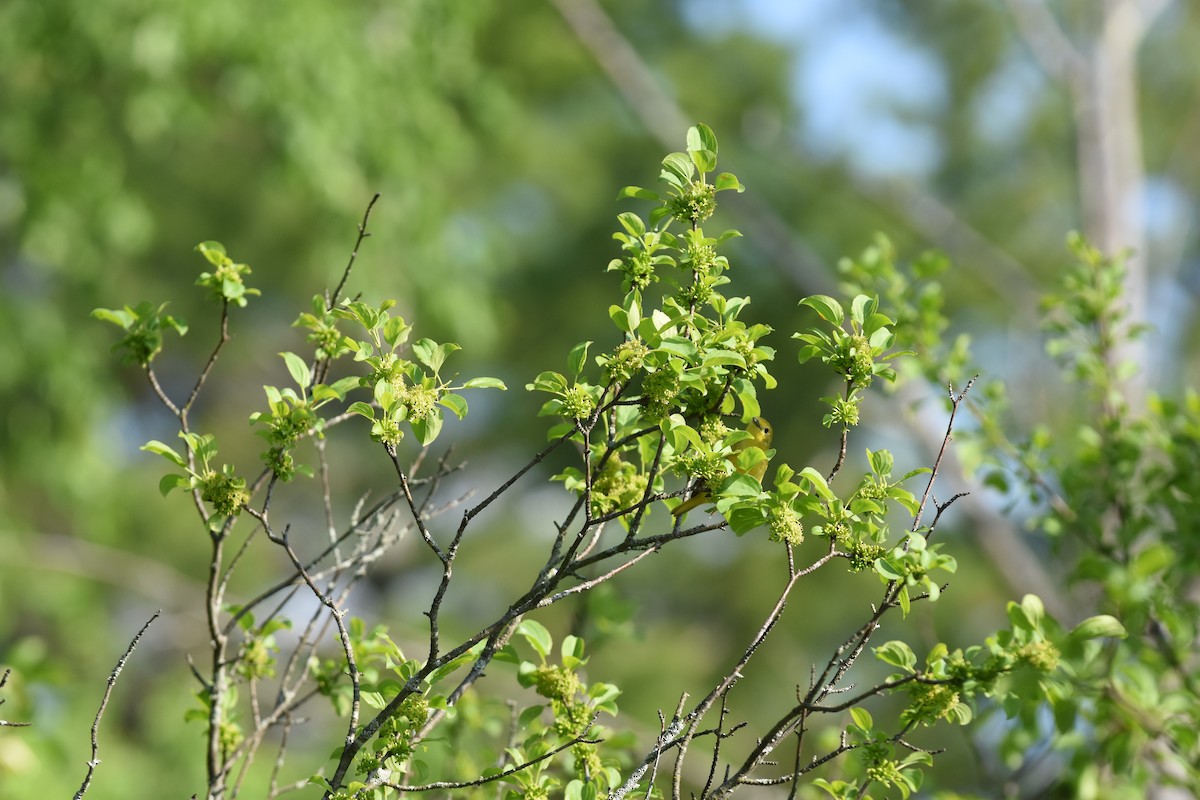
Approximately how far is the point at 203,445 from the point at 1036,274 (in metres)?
9.41

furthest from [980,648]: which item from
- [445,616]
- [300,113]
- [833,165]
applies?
[445,616]

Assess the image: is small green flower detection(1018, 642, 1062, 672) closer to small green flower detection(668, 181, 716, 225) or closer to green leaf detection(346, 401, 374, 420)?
small green flower detection(668, 181, 716, 225)

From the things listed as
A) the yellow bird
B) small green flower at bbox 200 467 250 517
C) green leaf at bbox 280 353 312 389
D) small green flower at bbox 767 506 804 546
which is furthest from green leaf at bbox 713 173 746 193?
small green flower at bbox 200 467 250 517

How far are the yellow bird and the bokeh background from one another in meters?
0.58

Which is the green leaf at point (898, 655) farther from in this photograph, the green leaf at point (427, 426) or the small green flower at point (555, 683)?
the green leaf at point (427, 426)

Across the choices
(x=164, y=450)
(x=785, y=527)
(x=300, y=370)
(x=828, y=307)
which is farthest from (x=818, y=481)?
(x=164, y=450)

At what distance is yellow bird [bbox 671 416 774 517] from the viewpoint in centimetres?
125

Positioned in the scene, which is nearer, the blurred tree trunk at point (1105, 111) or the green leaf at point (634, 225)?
the green leaf at point (634, 225)

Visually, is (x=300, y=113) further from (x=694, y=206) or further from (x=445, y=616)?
(x=445, y=616)

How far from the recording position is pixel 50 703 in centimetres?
248

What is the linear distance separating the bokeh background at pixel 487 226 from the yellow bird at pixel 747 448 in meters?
0.58

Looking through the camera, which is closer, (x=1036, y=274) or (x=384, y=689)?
(x=384, y=689)

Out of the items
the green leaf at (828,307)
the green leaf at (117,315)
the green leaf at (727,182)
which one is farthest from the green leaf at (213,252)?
the green leaf at (828,307)

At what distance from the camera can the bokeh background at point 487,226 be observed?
15.8 feet
